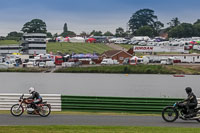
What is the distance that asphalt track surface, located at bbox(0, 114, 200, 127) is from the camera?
17.2 metres

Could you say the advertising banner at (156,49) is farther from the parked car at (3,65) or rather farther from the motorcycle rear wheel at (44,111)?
the motorcycle rear wheel at (44,111)

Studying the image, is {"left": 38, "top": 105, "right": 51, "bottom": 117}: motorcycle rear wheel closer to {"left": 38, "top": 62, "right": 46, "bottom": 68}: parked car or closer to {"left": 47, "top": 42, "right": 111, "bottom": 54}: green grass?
{"left": 38, "top": 62, "right": 46, "bottom": 68}: parked car

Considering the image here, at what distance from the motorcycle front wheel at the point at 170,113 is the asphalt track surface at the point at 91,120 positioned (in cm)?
23

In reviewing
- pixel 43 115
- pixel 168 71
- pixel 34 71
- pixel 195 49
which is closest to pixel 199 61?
pixel 168 71

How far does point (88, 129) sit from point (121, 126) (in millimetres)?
1612

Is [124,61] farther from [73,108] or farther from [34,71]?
[73,108]

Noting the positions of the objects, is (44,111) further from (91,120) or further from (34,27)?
(34,27)

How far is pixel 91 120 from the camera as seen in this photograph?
59.7ft

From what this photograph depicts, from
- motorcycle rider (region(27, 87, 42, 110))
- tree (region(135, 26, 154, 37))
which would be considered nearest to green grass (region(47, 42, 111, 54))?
tree (region(135, 26, 154, 37))

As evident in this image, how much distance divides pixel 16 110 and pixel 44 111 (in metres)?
1.32

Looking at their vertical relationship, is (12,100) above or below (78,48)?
below

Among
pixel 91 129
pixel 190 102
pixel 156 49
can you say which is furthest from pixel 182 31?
pixel 91 129

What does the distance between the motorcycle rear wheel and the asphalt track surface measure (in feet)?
0.79

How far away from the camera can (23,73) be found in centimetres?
8688
